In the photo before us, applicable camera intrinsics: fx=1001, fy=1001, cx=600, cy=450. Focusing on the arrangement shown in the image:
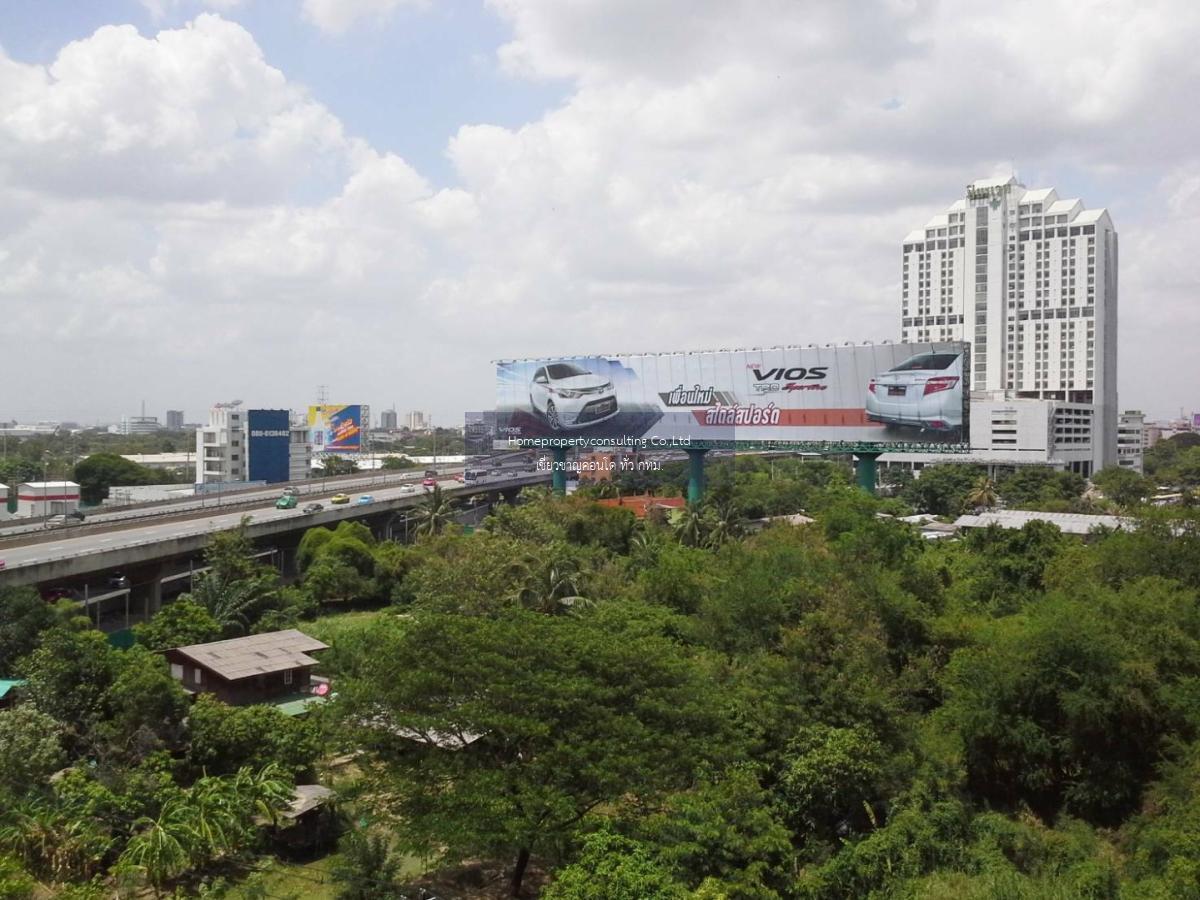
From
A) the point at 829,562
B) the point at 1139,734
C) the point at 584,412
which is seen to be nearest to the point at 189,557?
the point at 584,412

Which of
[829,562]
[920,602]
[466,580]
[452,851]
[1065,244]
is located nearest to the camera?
[452,851]

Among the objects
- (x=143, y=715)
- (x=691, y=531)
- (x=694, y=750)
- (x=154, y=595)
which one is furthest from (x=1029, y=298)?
(x=143, y=715)

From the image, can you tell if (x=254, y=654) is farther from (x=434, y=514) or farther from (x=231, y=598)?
(x=434, y=514)

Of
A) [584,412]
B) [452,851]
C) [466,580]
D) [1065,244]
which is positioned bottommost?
[452,851]

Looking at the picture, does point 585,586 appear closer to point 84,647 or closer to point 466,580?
point 466,580

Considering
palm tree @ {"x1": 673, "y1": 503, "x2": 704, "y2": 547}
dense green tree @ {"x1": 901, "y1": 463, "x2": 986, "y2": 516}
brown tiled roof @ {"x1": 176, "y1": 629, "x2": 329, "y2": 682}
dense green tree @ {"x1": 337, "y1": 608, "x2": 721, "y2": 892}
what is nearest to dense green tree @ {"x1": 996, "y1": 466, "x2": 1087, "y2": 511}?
dense green tree @ {"x1": 901, "y1": 463, "x2": 986, "y2": 516}
